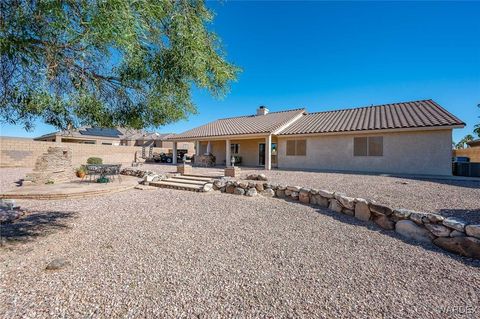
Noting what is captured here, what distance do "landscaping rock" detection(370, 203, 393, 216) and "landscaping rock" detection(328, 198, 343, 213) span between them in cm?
89

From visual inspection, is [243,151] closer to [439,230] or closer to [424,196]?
[424,196]

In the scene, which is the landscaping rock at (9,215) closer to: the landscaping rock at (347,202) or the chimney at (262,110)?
the landscaping rock at (347,202)

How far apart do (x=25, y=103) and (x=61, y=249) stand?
2604 millimetres

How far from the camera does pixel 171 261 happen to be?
365cm

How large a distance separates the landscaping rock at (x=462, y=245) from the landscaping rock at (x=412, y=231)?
21cm

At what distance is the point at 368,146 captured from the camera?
1356cm

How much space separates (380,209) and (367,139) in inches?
385

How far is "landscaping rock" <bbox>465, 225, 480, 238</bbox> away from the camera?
12.6ft

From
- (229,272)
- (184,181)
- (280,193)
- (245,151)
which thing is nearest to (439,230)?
(229,272)

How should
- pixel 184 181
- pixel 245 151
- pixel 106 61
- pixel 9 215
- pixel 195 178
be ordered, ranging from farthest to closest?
1. pixel 245 151
2. pixel 195 178
3. pixel 184 181
4. pixel 9 215
5. pixel 106 61

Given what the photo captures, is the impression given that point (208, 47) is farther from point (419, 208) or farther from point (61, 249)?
point (419, 208)

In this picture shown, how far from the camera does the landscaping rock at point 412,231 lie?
4453mm

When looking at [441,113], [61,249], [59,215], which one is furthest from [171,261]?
[441,113]

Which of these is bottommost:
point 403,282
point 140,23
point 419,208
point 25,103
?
point 403,282
